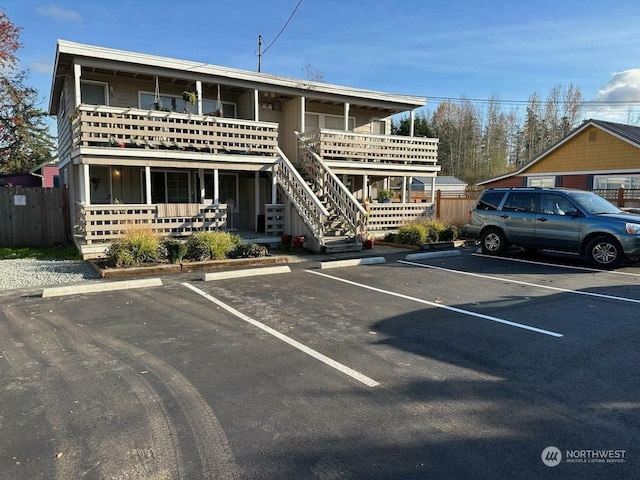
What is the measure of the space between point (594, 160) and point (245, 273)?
22103 mm

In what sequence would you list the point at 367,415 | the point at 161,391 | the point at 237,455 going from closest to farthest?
the point at 237,455 → the point at 367,415 → the point at 161,391

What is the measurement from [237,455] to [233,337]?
8.13 feet

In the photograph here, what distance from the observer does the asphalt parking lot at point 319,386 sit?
287cm

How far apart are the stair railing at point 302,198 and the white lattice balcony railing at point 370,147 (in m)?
1.78

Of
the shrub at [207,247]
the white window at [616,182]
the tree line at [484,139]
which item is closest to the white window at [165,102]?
the shrub at [207,247]

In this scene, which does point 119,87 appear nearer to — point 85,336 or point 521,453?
point 85,336

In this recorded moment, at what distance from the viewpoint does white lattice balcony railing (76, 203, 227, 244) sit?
10.8 m

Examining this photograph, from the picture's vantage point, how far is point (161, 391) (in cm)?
387

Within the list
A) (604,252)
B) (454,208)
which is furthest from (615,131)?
(604,252)

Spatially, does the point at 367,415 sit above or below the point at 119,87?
below

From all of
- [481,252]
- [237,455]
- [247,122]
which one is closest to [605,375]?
[237,455]

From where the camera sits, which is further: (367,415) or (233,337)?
(233,337)

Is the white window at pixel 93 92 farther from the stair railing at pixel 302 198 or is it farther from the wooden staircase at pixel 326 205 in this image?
the wooden staircase at pixel 326 205

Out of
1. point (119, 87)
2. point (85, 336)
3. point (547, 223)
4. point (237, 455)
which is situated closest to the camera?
point (237, 455)
